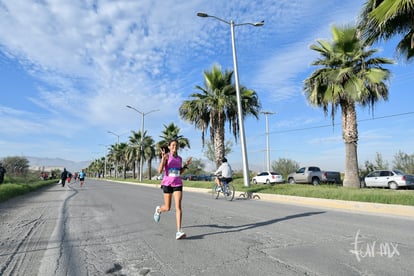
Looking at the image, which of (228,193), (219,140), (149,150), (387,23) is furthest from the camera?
(149,150)

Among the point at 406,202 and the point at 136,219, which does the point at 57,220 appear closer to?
the point at 136,219

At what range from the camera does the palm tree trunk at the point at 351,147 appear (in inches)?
717

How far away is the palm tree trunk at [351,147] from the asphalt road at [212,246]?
9828mm

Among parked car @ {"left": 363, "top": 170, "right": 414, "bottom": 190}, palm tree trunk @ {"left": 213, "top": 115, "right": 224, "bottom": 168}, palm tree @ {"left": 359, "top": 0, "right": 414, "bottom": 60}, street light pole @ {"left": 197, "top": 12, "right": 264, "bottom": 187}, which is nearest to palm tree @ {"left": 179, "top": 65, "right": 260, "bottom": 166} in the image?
palm tree trunk @ {"left": 213, "top": 115, "right": 224, "bottom": 168}

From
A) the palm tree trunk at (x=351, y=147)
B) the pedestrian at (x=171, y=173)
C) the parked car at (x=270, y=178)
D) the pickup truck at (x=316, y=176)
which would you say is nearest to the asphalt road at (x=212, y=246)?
the pedestrian at (x=171, y=173)

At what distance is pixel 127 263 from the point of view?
183 inches

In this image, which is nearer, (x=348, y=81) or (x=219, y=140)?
(x=348, y=81)

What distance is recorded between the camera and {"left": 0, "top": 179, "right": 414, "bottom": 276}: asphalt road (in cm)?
436

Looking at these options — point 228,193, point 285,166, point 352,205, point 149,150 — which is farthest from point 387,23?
point 149,150

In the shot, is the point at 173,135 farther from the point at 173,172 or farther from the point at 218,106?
the point at 173,172

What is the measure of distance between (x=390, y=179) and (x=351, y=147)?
701cm

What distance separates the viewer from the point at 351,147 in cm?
1831

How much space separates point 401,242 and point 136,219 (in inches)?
239

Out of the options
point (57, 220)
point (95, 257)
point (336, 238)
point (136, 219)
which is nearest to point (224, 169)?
point (136, 219)
